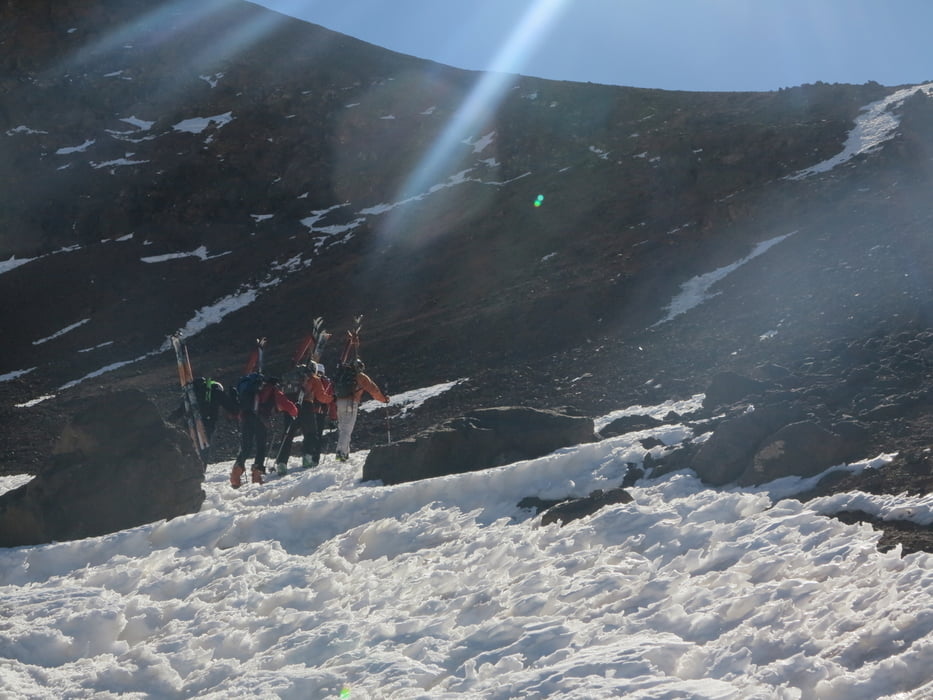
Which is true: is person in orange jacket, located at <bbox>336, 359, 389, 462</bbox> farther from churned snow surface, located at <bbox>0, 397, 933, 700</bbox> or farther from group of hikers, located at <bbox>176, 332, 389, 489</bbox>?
churned snow surface, located at <bbox>0, 397, 933, 700</bbox>

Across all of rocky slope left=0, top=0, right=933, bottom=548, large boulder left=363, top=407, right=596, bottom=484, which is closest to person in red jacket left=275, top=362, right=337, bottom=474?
large boulder left=363, top=407, right=596, bottom=484

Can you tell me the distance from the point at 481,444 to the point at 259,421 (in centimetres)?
344

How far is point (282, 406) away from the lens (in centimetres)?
1211

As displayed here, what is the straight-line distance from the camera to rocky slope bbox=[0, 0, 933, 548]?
18.7 metres

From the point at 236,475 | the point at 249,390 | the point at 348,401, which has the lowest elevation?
the point at 236,475

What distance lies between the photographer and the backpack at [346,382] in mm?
13281

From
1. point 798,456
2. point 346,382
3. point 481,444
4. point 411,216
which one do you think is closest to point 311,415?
point 346,382

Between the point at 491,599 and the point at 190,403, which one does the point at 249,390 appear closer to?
the point at 190,403

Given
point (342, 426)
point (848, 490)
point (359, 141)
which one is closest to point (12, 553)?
point (342, 426)

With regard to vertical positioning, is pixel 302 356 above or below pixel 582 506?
above

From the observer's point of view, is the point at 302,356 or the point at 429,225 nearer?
the point at 302,356

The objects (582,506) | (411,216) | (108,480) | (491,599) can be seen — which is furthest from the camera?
(411,216)

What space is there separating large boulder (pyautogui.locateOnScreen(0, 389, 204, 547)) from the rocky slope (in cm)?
707

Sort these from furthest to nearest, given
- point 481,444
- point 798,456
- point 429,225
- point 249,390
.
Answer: point 429,225 < point 249,390 < point 481,444 < point 798,456
